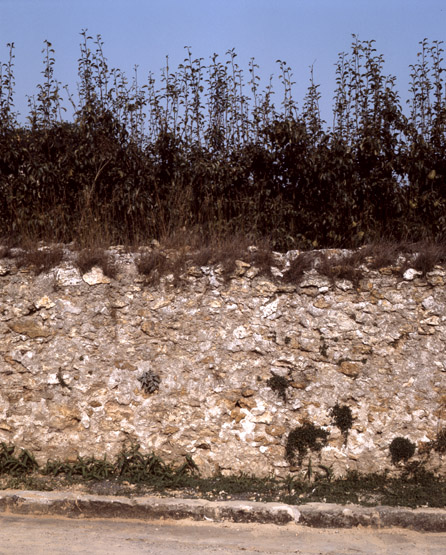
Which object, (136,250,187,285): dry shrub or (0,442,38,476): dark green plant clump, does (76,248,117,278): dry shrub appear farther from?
(0,442,38,476): dark green plant clump

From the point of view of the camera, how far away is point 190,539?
5055mm

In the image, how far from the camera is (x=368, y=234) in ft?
24.8

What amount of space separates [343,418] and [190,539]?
2.08 meters

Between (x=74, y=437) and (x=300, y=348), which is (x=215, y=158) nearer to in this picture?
(x=300, y=348)

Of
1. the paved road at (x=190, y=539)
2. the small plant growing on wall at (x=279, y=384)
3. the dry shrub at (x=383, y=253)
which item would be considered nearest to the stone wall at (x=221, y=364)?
the small plant growing on wall at (x=279, y=384)

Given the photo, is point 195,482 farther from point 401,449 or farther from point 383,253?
point 383,253

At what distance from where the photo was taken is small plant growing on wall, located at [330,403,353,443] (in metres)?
6.32

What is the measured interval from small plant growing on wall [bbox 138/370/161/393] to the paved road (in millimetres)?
1435

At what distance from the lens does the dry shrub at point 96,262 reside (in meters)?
6.81

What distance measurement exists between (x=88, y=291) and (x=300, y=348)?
7.70 ft

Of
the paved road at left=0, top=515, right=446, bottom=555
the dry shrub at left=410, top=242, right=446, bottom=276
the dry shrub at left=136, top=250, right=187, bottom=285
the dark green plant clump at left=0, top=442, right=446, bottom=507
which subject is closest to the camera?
the paved road at left=0, top=515, right=446, bottom=555

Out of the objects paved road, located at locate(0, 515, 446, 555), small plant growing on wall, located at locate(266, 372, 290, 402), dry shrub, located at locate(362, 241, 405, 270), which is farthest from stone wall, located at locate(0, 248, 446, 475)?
paved road, located at locate(0, 515, 446, 555)

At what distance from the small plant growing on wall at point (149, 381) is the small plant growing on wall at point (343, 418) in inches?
71.6

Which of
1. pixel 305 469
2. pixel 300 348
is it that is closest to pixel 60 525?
pixel 305 469
